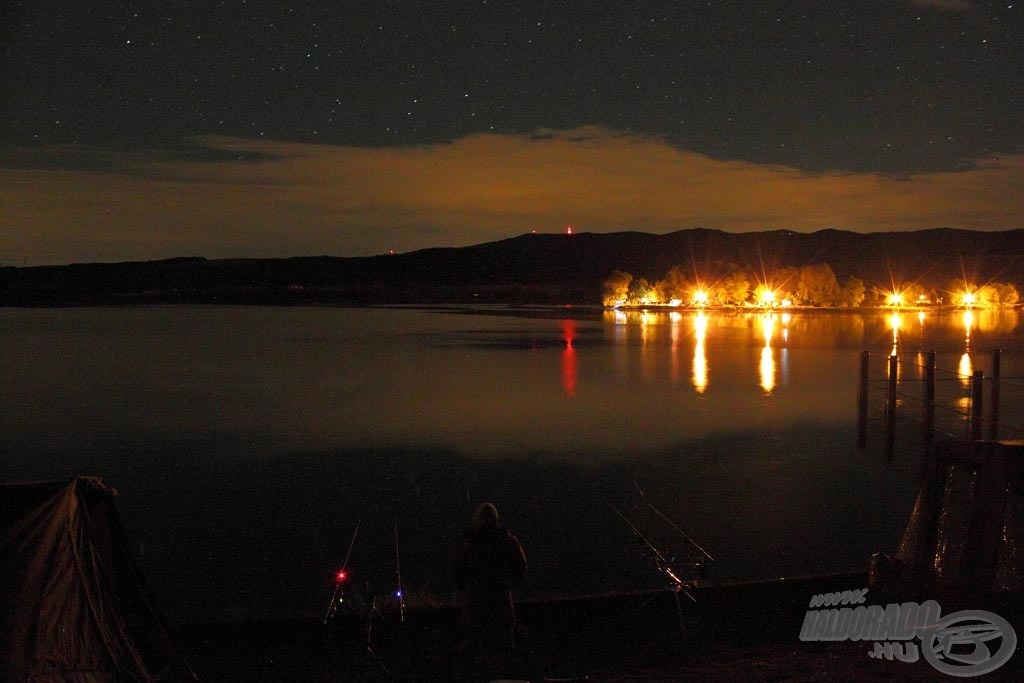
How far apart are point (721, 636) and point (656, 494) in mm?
9897

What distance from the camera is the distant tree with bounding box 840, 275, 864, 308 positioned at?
451ft

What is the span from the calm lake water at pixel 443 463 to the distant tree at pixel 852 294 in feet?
299

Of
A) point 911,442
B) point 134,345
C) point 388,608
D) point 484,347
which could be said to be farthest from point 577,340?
point 388,608

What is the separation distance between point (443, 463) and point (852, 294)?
420 ft

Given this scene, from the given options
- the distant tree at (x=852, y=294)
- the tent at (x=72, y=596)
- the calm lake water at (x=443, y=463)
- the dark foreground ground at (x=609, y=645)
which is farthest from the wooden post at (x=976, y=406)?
the distant tree at (x=852, y=294)

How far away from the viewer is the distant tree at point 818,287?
140125 millimetres

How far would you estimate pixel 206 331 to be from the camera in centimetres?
7950

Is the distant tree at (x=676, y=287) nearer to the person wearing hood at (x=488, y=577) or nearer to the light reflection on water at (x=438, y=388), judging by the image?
the light reflection on water at (x=438, y=388)

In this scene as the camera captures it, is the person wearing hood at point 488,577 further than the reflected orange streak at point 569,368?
No

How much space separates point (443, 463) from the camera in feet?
69.6

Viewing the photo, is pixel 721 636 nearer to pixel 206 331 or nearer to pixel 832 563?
pixel 832 563

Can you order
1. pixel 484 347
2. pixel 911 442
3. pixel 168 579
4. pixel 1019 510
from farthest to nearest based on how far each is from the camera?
pixel 484 347 < pixel 911 442 < pixel 168 579 < pixel 1019 510

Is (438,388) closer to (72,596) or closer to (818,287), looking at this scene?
(72,596)

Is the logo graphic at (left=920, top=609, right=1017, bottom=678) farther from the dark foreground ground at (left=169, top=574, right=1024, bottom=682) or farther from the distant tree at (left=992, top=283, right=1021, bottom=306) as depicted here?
the distant tree at (left=992, top=283, right=1021, bottom=306)
